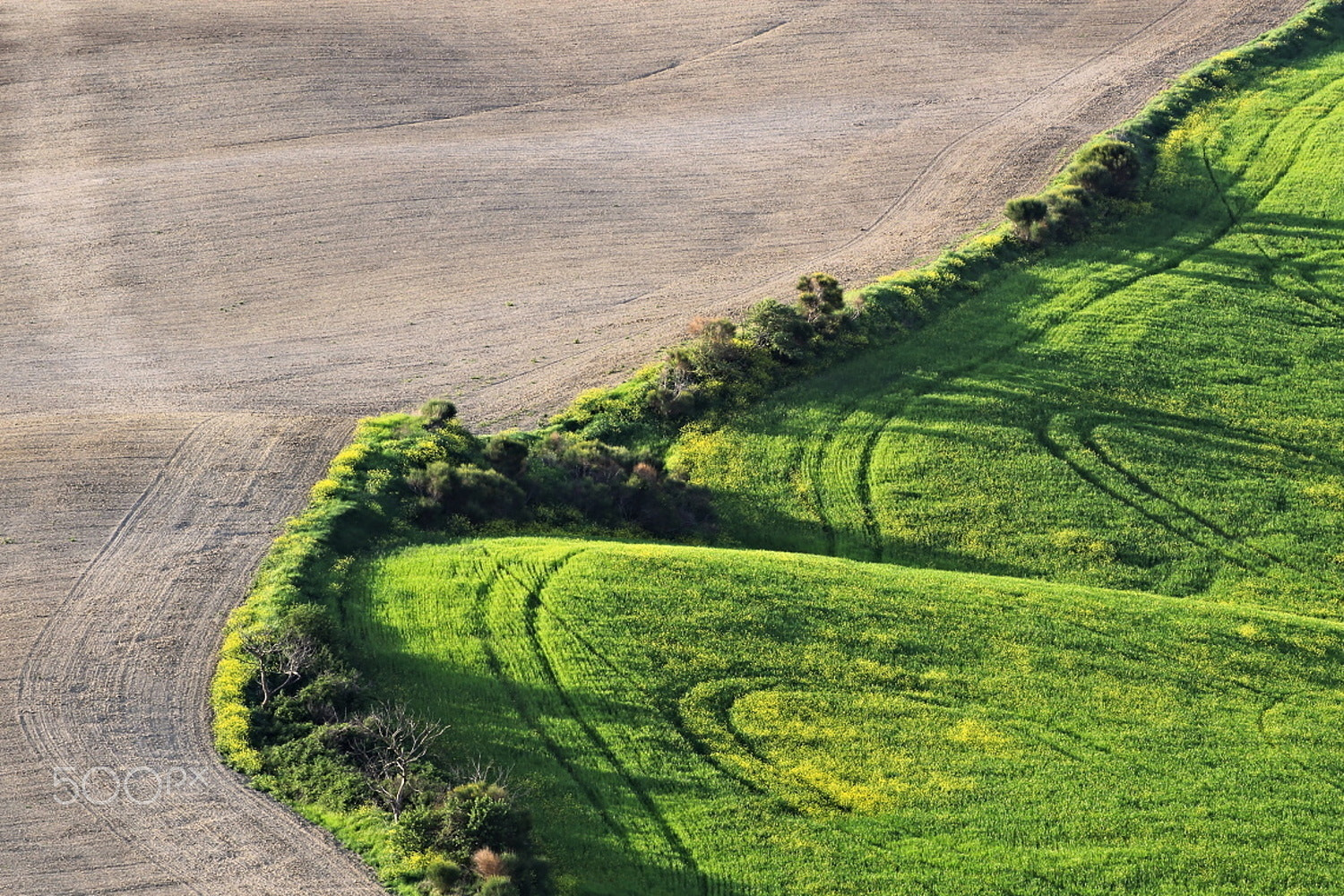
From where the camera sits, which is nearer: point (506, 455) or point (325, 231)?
point (506, 455)

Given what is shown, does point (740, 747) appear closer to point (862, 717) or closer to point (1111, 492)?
point (862, 717)

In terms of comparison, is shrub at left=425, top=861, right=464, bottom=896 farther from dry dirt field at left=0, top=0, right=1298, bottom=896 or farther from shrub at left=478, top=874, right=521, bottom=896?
dry dirt field at left=0, top=0, right=1298, bottom=896

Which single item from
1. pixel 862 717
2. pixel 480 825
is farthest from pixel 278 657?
pixel 862 717

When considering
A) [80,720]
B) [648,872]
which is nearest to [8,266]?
[80,720]

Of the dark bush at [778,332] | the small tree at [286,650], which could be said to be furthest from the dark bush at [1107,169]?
the small tree at [286,650]

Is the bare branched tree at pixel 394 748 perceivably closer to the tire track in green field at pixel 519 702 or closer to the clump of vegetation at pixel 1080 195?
the tire track in green field at pixel 519 702

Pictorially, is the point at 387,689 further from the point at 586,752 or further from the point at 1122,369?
the point at 1122,369
